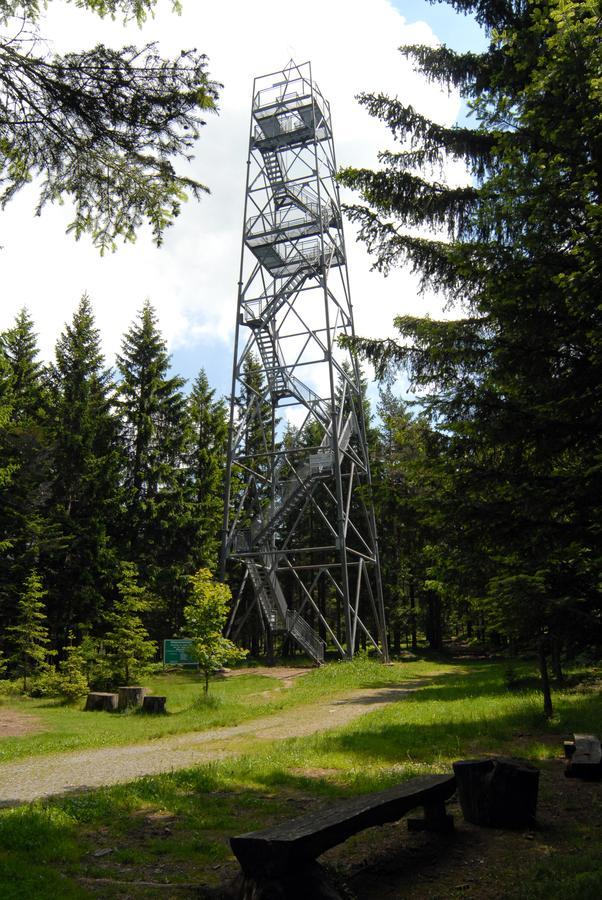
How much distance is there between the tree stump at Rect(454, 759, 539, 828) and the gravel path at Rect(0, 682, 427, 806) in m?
3.97

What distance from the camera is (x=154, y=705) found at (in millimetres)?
14703

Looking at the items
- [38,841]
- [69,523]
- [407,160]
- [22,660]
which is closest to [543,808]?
[38,841]

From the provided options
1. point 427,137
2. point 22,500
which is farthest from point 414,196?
point 22,500

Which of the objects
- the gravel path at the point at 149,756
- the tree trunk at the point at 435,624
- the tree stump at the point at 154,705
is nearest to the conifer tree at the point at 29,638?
the tree stump at the point at 154,705

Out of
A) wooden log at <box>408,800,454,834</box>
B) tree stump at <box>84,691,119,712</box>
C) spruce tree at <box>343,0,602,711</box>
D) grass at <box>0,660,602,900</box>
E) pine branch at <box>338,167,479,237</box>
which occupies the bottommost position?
tree stump at <box>84,691,119,712</box>

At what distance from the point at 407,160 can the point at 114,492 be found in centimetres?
2381

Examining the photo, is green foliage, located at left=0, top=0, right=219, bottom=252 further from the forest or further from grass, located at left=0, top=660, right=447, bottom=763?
grass, located at left=0, top=660, right=447, bottom=763

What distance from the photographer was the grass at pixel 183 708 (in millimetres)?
11211

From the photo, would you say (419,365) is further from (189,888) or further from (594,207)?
(189,888)

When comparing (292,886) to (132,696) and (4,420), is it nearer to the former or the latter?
(132,696)

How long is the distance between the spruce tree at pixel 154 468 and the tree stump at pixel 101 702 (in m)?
15.0

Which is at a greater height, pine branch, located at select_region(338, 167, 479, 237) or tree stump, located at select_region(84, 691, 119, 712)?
pine branch, located at select_region(338, 167, 479, 237)

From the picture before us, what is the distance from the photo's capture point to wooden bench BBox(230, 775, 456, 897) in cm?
365

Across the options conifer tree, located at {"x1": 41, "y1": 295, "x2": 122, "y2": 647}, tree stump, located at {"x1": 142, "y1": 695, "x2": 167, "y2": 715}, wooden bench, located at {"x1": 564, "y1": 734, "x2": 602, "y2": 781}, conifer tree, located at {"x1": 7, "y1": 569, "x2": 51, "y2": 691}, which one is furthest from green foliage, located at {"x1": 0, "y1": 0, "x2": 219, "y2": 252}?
conifer tree, located at {"x1": 41, "y1": 295, "x2": 122, "y2": 647}
